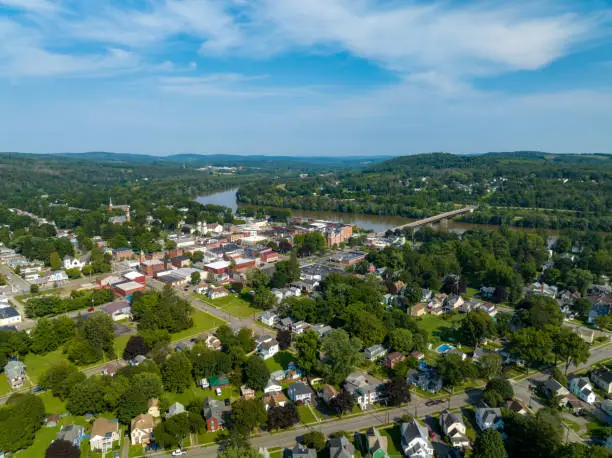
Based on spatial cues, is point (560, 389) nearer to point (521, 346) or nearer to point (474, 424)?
point (521, 346)

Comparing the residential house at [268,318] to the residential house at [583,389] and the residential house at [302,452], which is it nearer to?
the residential house at [302,452]

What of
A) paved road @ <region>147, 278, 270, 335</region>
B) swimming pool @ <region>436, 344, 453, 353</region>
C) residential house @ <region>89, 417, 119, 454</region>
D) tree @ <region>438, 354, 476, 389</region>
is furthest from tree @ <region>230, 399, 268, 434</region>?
swimming pool @ <region>436, 344, 453, 353</region>

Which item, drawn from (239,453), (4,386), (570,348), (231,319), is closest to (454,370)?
(570,348)

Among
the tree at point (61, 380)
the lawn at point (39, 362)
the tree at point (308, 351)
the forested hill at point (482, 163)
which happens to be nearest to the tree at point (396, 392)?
the tree at point (308, 351)

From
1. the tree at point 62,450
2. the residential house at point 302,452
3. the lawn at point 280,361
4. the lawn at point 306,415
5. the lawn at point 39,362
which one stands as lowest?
the lawn at point 39,362

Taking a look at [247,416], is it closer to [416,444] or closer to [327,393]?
[327,393]

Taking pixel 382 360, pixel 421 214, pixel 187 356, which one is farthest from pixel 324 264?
pixel 421 214

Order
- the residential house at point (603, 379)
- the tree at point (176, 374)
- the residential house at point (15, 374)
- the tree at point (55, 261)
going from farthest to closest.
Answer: the tree at point (55, 261) → the residential house at point (15, 374) → the residential house at point (603, 379) → the tree at point (176, 374)
